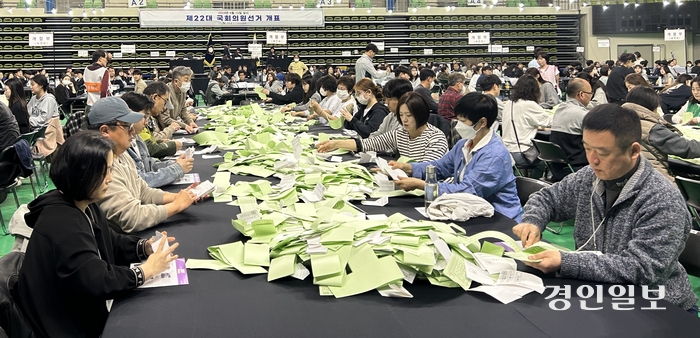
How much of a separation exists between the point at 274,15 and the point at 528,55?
970 centimetres

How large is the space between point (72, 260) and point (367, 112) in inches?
168

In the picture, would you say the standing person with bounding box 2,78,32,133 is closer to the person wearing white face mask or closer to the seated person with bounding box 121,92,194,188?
the person wearing white face mask

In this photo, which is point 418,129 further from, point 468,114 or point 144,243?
point 144,243

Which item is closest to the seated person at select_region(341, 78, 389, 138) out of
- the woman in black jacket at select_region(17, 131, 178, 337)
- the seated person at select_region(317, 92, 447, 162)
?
the seated person at select_region(317, 92, 447, 162)

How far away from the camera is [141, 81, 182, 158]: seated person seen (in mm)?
4848

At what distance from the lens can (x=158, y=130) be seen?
600cm

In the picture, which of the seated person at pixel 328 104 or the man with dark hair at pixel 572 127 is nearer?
the man with dark hair at pixel 572 127

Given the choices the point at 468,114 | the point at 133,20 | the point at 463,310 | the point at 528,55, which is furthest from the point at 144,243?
the point at 528,55

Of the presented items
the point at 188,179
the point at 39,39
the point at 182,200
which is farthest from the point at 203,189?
the point at 39,39

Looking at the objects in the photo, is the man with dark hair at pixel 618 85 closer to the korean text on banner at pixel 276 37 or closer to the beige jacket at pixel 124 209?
the beige jacket at pixel 124 209

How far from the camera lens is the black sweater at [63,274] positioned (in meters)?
1.81

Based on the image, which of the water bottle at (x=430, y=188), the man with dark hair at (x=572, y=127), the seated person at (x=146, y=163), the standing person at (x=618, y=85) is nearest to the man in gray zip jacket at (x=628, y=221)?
the water bottle at (x=430, y=188)

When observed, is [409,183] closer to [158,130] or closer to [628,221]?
[628,221]

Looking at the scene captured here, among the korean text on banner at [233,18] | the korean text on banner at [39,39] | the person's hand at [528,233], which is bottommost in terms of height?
the person's hand at [528,233]
